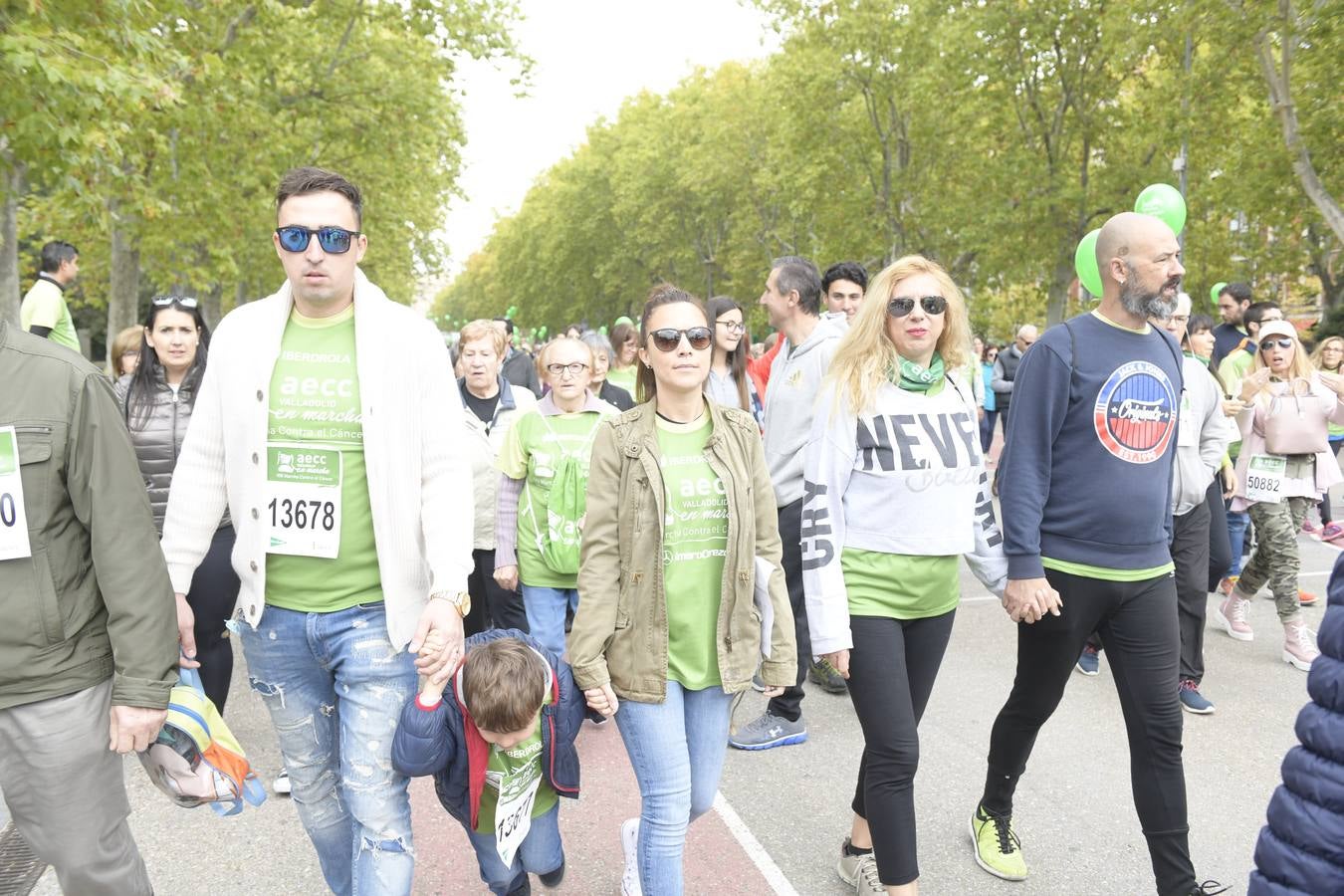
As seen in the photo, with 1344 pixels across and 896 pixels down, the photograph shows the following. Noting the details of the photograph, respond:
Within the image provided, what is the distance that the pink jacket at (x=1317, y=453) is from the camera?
237 inches

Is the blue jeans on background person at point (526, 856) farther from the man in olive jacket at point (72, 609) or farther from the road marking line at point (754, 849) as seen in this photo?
the man in olive jacket at point (72, 609)

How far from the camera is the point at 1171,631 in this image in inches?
125

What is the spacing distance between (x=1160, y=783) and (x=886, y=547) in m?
1.15

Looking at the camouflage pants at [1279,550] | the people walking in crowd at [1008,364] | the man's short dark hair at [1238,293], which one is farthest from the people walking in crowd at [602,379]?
the people walking in crowd at [1008,364]

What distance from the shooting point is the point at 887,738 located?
2938 mm

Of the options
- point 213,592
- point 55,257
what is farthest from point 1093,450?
point 55,257

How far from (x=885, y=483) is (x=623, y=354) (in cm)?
489

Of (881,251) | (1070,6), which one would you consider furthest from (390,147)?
(881,251)

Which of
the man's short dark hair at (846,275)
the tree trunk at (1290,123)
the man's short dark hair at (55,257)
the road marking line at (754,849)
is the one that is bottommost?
the road marking line at (754,849)

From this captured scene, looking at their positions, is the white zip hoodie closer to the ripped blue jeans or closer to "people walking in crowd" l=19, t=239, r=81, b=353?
the ripped blue jeans

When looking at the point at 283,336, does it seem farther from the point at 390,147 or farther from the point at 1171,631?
the point at 390,147

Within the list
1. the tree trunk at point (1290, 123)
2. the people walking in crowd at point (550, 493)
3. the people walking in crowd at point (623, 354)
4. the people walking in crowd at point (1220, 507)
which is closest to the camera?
the people walking in crowd at point (550, 493)

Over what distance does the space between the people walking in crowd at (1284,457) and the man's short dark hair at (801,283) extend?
2.91 metres

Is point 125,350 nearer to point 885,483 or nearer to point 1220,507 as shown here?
point 885,483
